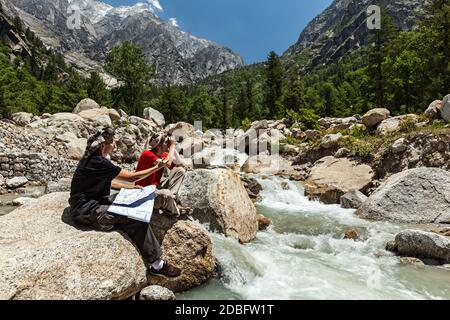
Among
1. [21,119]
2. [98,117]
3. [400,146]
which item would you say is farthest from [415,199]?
[21,119]

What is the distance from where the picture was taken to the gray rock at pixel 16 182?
18.6 meters

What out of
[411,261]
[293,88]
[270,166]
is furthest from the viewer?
[293,88]

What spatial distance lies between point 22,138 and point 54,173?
13.5 feet

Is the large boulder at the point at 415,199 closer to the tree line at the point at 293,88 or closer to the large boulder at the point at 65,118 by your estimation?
the large boulder at the point at 65,118

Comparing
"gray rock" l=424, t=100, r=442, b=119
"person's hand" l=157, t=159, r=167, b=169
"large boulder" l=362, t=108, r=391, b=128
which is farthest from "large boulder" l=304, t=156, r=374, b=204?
"person's hand" l=157, t=159, r=167, b=169

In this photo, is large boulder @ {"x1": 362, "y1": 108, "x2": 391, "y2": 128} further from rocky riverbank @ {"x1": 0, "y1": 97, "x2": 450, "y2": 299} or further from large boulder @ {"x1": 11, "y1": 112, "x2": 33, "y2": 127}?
large boulder @ {"x1": 11, "y1": 112, "x2": 33, "y2": 127}

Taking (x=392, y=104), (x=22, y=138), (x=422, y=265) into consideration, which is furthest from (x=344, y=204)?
(x=392, y=104)

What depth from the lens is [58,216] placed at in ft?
22.7

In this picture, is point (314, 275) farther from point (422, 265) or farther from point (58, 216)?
point (58, 216)

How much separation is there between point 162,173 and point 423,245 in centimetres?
722

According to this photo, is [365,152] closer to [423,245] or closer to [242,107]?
[423,245]

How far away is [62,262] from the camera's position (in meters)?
5.52

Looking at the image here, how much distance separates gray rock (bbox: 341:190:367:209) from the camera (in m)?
15.8

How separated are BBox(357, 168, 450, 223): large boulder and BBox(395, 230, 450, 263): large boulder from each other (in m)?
3.85
